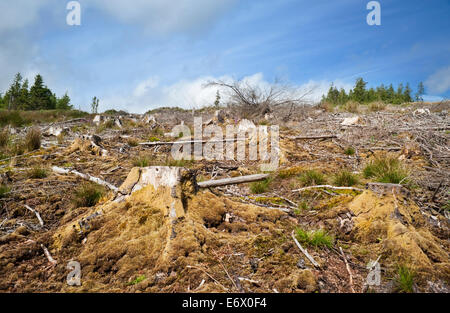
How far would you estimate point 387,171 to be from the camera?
4043mm

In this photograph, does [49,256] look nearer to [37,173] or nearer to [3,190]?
[3,190]

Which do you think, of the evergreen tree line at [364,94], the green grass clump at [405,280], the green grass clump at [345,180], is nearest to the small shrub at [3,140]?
the green grass clump at [345,180]

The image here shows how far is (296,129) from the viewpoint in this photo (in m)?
10.3

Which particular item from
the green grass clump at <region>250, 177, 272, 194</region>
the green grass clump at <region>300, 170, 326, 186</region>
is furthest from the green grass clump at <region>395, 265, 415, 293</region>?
the green grass clump at <region>250, 177, 272, 194</region>

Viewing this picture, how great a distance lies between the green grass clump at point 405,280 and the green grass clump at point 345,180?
2338 mm

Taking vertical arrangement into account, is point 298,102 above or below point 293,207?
above

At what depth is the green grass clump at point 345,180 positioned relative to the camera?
4398 millimetres

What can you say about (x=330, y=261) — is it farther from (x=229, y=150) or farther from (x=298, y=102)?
(x=298, y=102)

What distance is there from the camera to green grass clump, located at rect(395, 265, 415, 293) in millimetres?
2033

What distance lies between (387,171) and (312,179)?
49.8 inches

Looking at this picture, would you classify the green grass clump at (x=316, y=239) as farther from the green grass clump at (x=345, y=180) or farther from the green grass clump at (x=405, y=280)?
the green grass clump at (x=345, y=180)
